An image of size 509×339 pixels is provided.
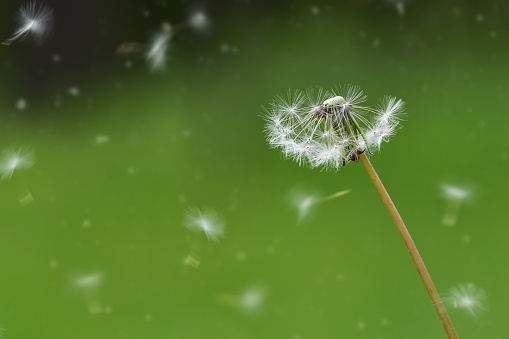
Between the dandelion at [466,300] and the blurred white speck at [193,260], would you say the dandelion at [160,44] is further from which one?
the dandelion at [466,300]

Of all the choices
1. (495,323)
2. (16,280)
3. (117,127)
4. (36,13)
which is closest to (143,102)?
(117,127)

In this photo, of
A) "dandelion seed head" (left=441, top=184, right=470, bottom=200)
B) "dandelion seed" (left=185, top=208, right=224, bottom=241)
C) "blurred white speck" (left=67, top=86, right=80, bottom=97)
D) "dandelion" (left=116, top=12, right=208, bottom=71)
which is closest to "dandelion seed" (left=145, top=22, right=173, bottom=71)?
"dandelion" (left=116, top=12, right=208, bottom=71)

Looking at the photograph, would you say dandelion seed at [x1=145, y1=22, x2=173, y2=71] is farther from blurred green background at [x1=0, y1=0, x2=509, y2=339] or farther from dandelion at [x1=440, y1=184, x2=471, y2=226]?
dandelion at [x1=440, y1=184, x2=471, y2=226]

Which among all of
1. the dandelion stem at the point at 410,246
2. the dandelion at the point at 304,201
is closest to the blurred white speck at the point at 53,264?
Result: the dandelion at the point at 304,201

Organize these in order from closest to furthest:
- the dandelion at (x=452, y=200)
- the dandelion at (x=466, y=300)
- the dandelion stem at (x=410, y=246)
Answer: the dandelion stem at (x=410, y=246) < the dandelion at (x=466, y=300) < the dandelion at (x=452, y=200)

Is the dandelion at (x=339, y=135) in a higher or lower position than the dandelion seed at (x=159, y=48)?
lower

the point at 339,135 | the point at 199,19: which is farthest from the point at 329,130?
the point at 199,19

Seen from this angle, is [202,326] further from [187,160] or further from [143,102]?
[143,102]
